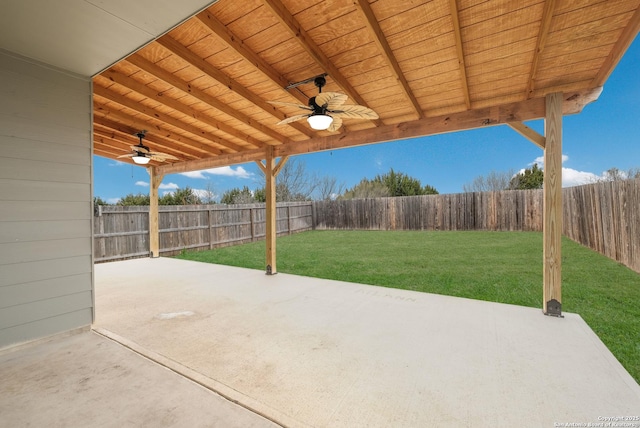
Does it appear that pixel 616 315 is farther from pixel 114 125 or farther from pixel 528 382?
pixel 114 125

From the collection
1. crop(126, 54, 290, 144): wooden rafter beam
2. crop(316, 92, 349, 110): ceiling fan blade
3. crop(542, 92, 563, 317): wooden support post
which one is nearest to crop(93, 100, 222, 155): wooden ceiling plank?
crop(126, 54, 290, 144): wooden rafter beam

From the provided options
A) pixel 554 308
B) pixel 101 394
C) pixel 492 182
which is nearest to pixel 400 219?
pixel 554 308

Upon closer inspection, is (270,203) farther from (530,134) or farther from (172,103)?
(530,134)

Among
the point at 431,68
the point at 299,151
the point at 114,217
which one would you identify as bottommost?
the point at 114,217

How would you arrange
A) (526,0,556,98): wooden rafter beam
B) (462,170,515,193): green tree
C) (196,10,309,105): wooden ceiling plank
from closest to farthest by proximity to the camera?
(526,0,556,98): wooden rafter beam
(196,10,309,105): wooden ceiling plank
(462,170,515,193): green tree

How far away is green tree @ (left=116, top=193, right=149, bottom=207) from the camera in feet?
40.7

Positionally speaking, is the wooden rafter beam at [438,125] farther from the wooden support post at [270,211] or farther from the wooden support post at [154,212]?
the wooden support post at [154,212]

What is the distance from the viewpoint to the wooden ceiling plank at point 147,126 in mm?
3652

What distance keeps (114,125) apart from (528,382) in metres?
5.75

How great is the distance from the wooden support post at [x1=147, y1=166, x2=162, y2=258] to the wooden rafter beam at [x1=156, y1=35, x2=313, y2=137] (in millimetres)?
4488

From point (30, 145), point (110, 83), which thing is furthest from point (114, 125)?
point (30, 145)

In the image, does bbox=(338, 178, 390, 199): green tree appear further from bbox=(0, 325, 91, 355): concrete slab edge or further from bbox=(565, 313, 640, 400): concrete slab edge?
bbox=(0, 325, 91, 355): concrete slab edge

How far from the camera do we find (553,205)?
9.14 ft

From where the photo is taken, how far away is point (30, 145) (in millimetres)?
2205
